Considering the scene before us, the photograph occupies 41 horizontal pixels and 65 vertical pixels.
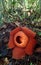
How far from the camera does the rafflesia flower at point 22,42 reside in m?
1.41

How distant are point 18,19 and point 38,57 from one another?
0.49 metres

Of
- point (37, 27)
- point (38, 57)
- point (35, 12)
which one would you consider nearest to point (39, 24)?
point (37, 27)

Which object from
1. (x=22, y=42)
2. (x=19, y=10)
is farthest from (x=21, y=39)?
(x=19, y=10)

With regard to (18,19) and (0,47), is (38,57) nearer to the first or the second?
(0,47)

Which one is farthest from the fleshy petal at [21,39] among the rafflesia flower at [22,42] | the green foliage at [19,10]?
the green foliage at [19,10]

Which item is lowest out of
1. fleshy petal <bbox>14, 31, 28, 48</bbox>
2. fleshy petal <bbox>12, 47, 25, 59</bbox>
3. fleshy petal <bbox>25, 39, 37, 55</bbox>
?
fleshy petal <bbox>12, 47, 25, 59</bbox>

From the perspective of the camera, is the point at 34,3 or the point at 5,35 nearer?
the point at 5,35

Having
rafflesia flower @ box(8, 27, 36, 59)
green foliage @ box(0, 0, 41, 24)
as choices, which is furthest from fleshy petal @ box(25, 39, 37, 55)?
green foliage @ box(0, 0, 41, 24)

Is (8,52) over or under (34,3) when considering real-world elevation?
under

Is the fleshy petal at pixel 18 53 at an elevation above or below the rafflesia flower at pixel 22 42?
below

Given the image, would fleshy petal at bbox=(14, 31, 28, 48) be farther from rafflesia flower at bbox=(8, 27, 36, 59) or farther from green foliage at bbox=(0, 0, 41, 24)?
green foliage at bbox=(0, 0, 41, 24)

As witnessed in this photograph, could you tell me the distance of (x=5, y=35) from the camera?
1664mm

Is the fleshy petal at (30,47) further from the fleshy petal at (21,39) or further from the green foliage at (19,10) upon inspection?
the green foliage at (19,10)

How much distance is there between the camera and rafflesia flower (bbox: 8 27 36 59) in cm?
141
